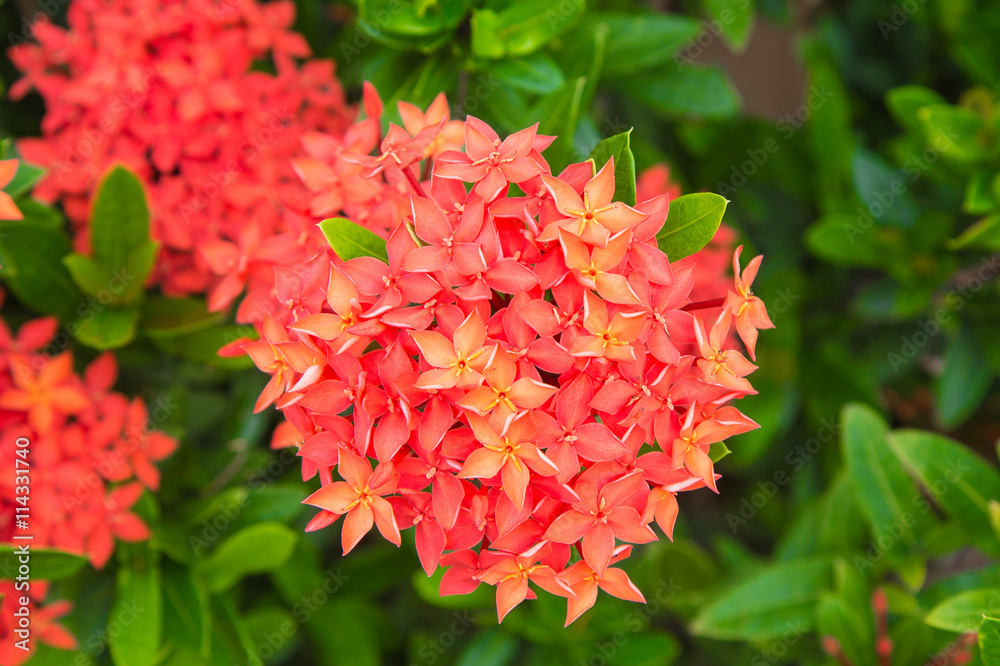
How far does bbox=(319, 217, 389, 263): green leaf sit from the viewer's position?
0.84 m

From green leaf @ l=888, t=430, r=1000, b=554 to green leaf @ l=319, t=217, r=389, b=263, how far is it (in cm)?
99

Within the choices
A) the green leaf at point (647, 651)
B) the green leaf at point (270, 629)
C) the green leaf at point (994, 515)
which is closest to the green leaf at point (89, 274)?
the green leaf at point (270, 629)

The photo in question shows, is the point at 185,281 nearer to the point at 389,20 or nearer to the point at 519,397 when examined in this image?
the point at 389,20

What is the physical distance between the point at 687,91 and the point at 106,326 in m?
1.25

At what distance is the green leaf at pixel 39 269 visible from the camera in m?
1.25

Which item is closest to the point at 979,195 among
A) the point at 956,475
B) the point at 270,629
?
the point at 956,475

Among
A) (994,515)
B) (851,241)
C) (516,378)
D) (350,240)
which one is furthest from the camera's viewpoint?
(851,241)


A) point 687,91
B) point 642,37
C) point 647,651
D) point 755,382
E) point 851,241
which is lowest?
point 647,651

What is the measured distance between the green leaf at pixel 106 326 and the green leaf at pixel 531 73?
29.8 inches

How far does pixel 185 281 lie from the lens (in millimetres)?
1348

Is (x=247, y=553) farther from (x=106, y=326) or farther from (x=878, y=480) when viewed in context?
(x=878, y=480)

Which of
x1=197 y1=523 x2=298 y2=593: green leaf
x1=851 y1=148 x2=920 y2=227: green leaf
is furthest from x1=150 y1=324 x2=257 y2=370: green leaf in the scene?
x1=851 y1=148 x2=920 y2=227: green leaf

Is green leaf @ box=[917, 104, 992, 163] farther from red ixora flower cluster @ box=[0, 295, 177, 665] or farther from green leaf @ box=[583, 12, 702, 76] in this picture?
red ixora flower cluster @ box=[0, 295, 177, 665]

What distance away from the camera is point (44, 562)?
1094 millimetres
